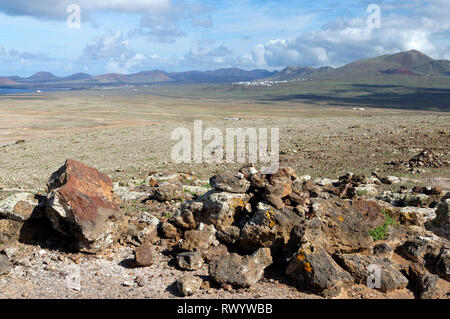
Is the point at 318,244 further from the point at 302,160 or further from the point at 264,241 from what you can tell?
the point at 302,160

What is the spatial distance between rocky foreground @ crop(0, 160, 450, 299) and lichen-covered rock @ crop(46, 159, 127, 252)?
0.02m

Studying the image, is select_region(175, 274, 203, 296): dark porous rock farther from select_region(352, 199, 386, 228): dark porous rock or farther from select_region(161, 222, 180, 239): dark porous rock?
select_region(352, 199, 386, 228): dark porous rock

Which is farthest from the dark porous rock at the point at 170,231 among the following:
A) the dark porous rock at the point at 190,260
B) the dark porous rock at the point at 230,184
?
the dark porous rock at the point at 230,184

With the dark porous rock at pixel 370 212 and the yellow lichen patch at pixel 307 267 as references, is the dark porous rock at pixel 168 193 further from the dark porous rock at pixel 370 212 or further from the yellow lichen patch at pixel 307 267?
the yellow lichen patch at pixel 307 267

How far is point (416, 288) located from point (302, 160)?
17363 millimetres

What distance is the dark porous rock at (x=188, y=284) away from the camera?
7.14 metres

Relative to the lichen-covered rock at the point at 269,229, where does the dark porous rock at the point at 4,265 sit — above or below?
below

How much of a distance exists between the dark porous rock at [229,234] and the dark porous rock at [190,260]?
0.94 meters

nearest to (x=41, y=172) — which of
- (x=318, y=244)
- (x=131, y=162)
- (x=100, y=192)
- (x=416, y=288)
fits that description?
(x=131, y=162)

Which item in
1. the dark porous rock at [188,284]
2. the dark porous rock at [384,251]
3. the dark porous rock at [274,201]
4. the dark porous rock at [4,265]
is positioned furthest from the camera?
the dark porous rock at [274,201]

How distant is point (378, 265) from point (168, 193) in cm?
702

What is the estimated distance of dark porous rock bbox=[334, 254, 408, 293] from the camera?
24.3ft

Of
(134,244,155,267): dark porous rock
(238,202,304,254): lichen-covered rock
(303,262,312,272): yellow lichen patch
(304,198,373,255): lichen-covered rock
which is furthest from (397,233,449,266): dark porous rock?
(134,244,155,267): dark porous rock
